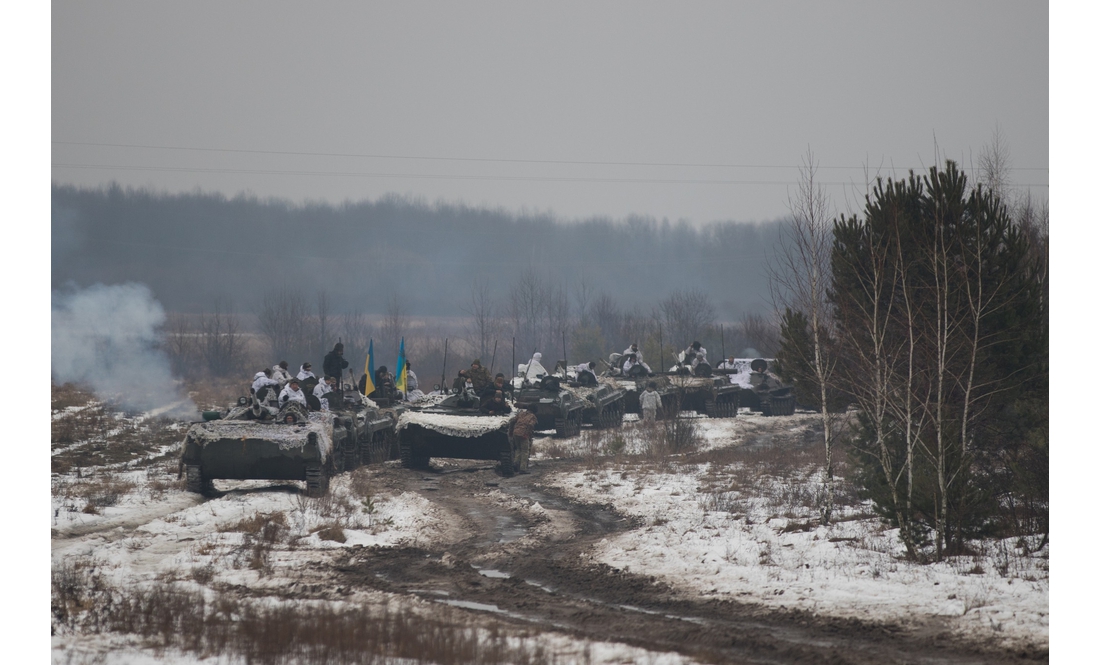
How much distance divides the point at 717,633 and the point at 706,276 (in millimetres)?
60856

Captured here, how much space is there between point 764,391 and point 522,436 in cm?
1195

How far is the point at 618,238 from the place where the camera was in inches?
3167

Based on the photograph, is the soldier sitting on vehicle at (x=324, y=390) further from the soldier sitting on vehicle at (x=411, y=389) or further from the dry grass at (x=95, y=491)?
the dry grass at (x=95, y=491)

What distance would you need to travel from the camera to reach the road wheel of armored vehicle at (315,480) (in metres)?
13.3

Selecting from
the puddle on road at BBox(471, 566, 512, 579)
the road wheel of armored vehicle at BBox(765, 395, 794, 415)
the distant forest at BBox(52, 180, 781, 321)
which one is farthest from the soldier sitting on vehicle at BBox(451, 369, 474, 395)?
the distant forest at BBox(52, 180, 781, 321)

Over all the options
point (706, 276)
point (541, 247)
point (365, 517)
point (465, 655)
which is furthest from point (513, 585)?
point (541, 247)

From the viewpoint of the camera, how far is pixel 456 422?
1595cm

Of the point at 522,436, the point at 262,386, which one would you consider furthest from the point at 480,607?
the point at 522,436

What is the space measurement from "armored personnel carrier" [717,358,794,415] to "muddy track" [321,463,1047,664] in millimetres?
14777

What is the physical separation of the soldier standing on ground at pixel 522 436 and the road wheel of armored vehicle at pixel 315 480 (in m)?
4.07

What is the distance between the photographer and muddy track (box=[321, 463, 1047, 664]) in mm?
7250

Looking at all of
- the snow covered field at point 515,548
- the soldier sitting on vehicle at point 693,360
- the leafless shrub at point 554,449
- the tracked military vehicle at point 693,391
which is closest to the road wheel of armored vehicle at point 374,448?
the snow covered field at point 515,548

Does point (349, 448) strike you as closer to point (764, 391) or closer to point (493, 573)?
point (493, 573)

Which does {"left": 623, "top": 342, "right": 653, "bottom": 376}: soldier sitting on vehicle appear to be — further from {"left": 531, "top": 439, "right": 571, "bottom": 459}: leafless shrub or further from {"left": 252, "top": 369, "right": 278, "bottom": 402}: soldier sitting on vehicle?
{"left": 252, "top": 369, "right": 278, "bottom": 402}: soldier sitting on vehicle
